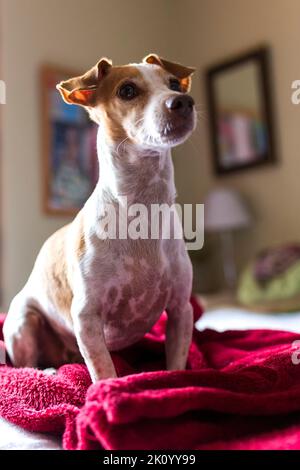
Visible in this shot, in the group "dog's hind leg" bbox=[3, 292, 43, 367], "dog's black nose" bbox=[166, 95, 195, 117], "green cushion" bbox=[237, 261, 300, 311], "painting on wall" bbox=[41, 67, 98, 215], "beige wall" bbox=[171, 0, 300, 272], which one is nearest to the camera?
"dog's black nose" bbox=[166, 95, 195, 117]

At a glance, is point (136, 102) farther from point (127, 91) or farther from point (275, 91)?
point (275, 91)

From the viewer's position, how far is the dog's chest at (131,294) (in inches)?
33.3

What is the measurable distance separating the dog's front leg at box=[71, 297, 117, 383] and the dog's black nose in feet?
1.19

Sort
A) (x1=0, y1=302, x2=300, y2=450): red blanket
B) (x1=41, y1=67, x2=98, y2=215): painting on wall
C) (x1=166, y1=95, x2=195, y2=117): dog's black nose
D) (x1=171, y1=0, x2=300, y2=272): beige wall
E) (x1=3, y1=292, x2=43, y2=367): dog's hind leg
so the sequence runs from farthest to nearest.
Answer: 1. (x1=171, y1=0, x2=300, y2=272): beige wall
2. (x1=41, y1=67, x2=98, y2=215): painting on wall
3. (x1=3, y1=292, x2=43, y2=367): dog's hind leg
4. (x1=166, y1=95, x2=195, y2=117): dog's black nose
5. (x1=0, y1=302, x2=300, y2=450): red blanket

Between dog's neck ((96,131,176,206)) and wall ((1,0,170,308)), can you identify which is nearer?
dog's neck ((96,131,176,206))

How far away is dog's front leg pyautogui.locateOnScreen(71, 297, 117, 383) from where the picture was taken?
0.80 m

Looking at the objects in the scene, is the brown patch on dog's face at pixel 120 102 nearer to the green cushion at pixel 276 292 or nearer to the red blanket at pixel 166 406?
the red blanket at pixel 166 406

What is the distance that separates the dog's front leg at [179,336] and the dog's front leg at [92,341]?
170 mm

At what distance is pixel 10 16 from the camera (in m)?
2.58

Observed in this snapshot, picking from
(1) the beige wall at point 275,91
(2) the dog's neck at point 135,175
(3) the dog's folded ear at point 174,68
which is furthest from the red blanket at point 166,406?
(1) the beige wall at point 275,91

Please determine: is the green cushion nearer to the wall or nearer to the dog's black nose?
the wall

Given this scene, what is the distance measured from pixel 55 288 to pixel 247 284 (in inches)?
64.9

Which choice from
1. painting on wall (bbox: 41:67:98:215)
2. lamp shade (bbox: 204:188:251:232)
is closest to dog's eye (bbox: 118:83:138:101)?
painting on wall (bbox: 41:67:98:215)
